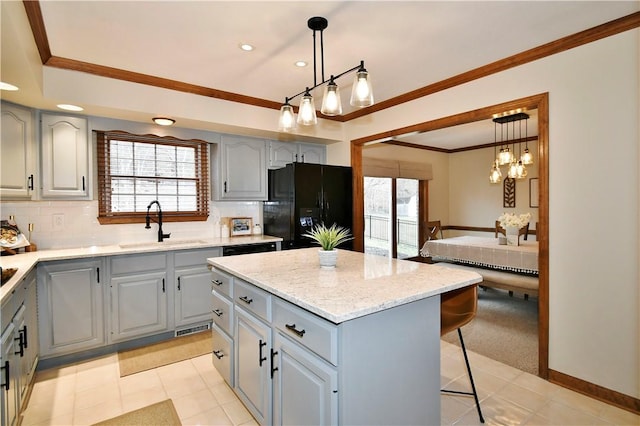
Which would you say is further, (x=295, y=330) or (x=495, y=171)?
(x=495, y=171)

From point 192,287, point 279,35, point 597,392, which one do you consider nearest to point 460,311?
point 597,392

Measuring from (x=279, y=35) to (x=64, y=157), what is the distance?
2253 millimetres

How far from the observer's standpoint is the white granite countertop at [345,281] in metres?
1.36

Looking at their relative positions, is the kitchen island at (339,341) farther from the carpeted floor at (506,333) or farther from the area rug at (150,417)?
the carpeted floor at (506,333)

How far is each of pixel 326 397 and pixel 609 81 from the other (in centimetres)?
263

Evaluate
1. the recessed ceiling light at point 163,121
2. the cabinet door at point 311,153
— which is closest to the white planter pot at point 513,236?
the cabinet door at point 311,153

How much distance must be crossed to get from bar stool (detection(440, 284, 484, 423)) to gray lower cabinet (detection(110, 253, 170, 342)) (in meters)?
2.56

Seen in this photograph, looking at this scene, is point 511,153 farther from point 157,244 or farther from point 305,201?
point 157,244

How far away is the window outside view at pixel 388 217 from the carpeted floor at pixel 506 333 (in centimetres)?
211

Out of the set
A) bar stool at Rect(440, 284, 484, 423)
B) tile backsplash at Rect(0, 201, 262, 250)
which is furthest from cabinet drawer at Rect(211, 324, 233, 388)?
tile backsplash at Rect(0, 201, 262, 250)

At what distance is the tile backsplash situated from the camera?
3004mm

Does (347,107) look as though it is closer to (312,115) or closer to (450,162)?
(312,115)

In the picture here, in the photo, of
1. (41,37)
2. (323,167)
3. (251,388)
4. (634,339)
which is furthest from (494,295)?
(41,37)

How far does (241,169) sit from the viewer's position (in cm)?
397
